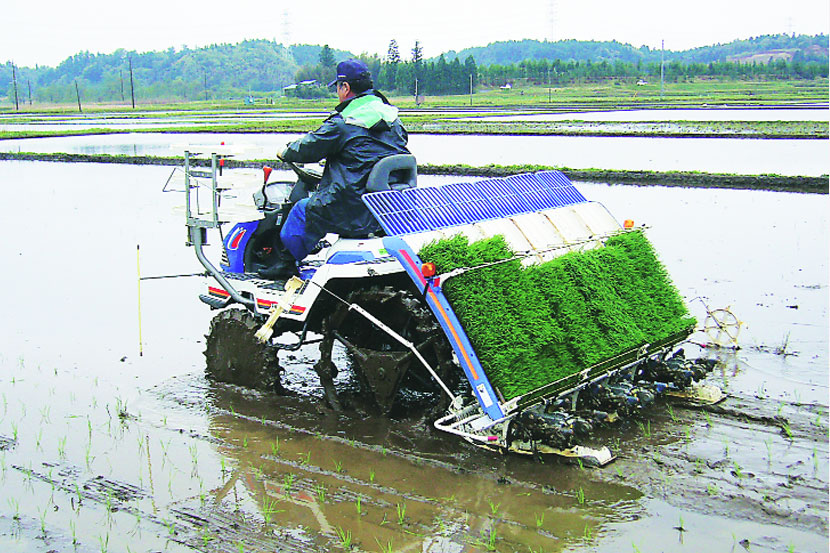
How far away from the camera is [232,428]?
7.32m

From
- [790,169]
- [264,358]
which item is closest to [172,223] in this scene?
[264,358]

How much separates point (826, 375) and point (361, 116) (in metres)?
4.57

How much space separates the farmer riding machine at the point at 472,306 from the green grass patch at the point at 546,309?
0.03 ft

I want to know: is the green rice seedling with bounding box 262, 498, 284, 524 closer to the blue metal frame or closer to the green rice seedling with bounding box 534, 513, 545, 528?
the green rice seedling with bounding box 534, 513, 545, 528

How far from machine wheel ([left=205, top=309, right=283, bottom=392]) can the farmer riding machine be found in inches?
0.6

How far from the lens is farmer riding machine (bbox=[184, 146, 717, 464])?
21.0 feet

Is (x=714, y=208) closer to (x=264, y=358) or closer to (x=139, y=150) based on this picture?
(x=264, y=358)

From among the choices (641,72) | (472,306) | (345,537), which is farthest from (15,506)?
(641,72)

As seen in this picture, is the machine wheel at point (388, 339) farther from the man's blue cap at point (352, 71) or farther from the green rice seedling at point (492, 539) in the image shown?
the man's blue cap at point (352, 71)

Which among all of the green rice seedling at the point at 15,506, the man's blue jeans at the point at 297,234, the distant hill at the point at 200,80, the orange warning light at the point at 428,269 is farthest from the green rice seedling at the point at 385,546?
the distant hill at the point at 200,80

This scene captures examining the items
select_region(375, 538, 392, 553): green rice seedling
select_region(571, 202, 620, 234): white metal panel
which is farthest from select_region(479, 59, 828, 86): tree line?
select_region(375, 538, 392, 553): green rice seedling

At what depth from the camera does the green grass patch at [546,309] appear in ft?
21.0

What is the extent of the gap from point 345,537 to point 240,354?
9.93ft

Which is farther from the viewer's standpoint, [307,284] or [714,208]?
[714,208]
